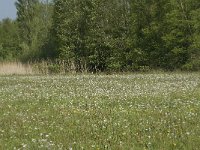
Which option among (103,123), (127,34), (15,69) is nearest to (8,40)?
(127,34)

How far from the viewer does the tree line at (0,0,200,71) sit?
42.7m

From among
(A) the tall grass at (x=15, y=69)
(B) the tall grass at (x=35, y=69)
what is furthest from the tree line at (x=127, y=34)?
(A) the tall grass at (x=15, y=69)

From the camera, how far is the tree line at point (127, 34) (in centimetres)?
4269

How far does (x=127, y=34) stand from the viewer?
4856 centimetres

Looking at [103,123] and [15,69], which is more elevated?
[15,69]

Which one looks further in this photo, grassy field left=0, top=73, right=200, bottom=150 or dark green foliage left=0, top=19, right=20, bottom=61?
dark green foliage left=0, top=19, right=20, bottom=61

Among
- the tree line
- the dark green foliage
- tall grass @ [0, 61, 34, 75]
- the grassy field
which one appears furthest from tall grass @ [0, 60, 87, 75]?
the dark green foliage

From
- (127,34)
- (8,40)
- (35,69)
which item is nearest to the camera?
(35,69)

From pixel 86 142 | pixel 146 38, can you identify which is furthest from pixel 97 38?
pixel 86 142

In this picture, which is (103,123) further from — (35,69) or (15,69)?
(15,69)

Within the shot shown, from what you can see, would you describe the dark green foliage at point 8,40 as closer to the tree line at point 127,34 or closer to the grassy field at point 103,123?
the tree line at point 127,34

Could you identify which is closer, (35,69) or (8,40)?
(35,69)

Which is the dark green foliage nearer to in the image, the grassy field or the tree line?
the tree line

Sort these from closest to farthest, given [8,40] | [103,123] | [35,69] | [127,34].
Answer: [103,123] → [35,69] → [127,34] → [8,40]
